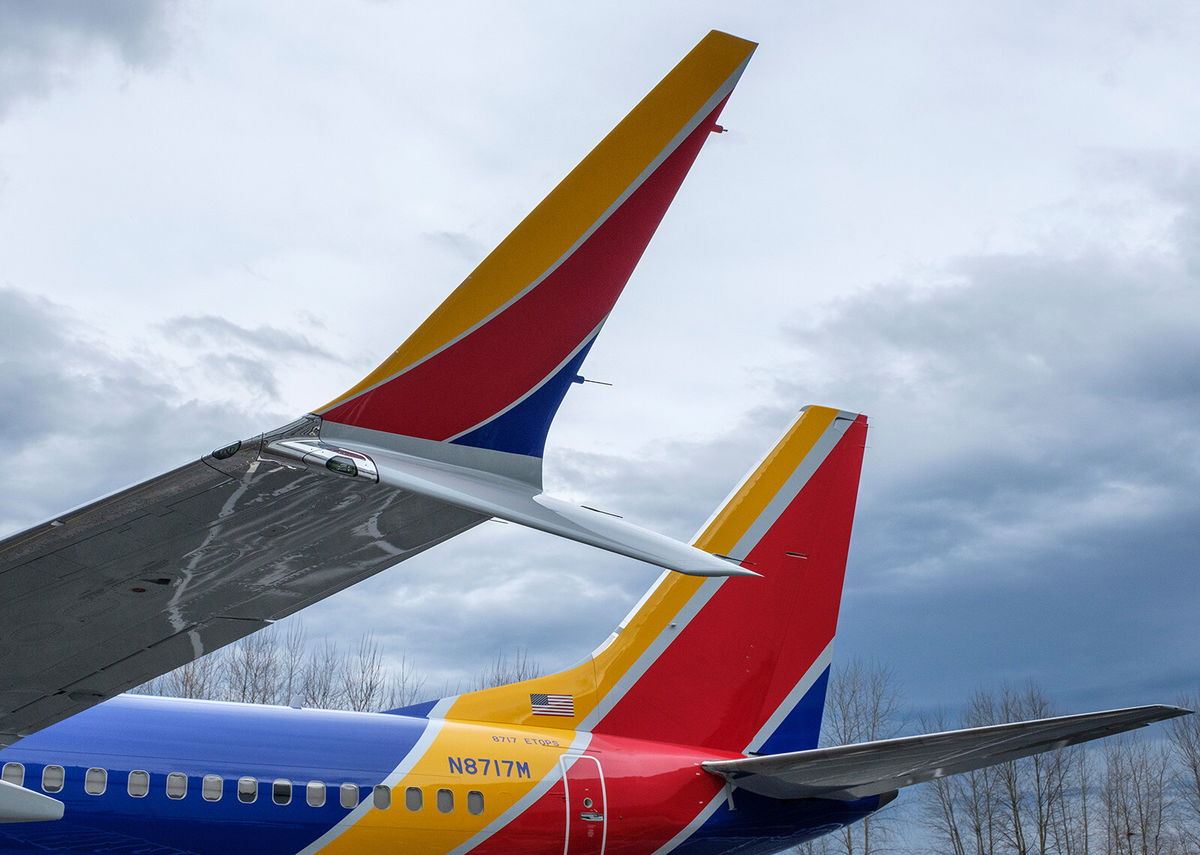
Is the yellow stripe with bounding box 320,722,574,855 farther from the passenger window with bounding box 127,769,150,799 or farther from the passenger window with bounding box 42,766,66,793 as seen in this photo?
the passenger window with bounding box 42,766,66,793

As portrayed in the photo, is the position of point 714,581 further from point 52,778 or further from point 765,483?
point 52,778

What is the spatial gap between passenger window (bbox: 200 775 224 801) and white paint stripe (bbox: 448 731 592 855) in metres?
1.99

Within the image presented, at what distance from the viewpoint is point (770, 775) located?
411 inches

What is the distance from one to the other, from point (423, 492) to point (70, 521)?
48.6 inches

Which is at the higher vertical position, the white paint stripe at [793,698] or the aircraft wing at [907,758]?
the white paint stripe at [793,698]

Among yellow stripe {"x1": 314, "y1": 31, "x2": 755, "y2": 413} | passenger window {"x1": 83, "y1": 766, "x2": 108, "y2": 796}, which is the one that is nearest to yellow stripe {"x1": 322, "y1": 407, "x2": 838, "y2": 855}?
passenger window {"x1": 83, "y1": 766, "x2": 108, "y2": 796}

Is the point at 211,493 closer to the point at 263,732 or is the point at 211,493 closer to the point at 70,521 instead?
the point at 70,521

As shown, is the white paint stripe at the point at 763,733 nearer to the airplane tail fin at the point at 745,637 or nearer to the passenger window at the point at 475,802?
the airplane tail fin at the point at 745,637

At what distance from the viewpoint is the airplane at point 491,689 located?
3.99 m

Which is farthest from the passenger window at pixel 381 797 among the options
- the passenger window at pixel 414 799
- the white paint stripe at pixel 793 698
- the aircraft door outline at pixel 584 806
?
the white paint stripe at pixel 793 698

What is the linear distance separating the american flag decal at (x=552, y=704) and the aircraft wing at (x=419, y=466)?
20.7 feet

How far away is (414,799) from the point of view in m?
9.23

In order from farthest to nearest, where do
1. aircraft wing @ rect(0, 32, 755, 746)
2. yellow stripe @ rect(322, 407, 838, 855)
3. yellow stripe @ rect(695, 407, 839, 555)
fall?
yellow stripe @ rect(695, 407, 839, 555) → yellow stripe @ rect(322, 407, 838, 855) → aircraft wing @ rect(0, 32, 755, 746)

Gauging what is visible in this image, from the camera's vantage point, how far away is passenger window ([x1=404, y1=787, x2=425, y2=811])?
30.2 feet
